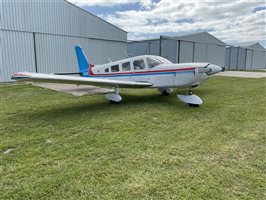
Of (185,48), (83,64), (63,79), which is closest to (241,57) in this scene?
(185,48)

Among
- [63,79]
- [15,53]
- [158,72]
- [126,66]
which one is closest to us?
[63,79]

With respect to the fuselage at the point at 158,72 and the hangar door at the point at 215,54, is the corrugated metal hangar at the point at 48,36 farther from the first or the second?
the hangar door at the point at 215,54

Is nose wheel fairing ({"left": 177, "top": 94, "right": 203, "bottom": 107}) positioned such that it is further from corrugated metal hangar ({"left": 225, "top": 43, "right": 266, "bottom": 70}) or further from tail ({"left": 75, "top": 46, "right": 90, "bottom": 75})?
corrugated metal hangar ({"left": 225, "top": 43, "right": 266, "bottom": 70})

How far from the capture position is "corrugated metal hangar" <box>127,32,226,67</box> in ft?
81.1

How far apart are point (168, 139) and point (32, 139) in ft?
8.21

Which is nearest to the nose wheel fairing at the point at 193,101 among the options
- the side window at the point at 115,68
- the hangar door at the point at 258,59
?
the side window at the point at 115,68

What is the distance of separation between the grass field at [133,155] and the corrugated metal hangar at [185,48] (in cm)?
1758

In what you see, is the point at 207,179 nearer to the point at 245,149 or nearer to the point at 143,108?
the point at 245,149

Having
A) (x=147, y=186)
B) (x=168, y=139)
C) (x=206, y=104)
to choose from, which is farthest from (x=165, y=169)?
(x=206, y=104)

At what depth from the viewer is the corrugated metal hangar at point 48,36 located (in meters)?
13.0

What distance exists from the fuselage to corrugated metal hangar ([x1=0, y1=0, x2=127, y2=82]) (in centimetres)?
823

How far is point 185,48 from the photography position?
26125mm

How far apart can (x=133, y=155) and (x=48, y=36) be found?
1417 cm

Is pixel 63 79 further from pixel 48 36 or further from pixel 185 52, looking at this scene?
pixel 185 52
